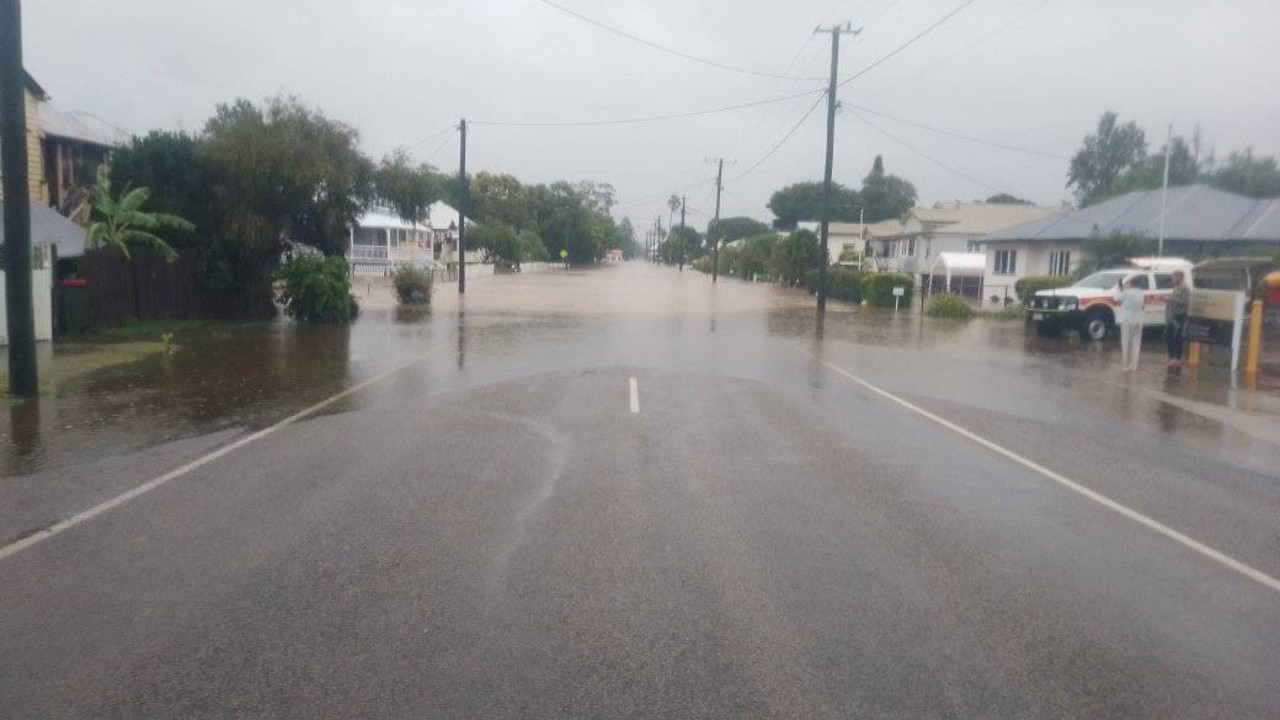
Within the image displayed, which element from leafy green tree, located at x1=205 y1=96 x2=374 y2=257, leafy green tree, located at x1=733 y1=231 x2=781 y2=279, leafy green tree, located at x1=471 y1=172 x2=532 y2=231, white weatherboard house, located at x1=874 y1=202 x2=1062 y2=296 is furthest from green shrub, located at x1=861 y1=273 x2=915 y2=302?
leafy green tree, located at x1=471 y1=172 x2=532 y2=231

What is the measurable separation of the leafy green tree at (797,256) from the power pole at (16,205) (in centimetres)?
5544

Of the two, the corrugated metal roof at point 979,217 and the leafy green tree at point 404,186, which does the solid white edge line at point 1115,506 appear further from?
the corrugated metal roof at point 979,217

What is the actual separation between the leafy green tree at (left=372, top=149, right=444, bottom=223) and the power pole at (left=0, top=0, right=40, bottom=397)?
1856 cm

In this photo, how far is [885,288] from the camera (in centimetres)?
4384

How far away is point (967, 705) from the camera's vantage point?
5219 millimetres

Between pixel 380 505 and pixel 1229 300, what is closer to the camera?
pixel 380 505

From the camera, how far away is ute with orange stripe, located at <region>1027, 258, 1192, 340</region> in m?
28.4

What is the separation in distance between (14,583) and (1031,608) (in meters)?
6.01

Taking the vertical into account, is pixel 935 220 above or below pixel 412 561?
above

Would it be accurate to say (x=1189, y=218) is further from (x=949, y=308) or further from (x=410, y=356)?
(x=410, y=356)

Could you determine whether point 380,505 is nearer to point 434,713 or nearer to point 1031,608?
point 434,713

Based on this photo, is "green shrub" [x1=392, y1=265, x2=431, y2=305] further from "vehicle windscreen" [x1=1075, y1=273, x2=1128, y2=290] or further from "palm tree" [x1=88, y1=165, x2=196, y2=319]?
"vehicle windscreen" [x1=1075, y1=273, x2=1128, y2=290]

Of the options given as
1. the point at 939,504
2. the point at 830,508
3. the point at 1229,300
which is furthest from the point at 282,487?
the point at 1229,300

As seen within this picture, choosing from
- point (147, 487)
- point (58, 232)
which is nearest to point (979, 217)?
point (58, 232)
